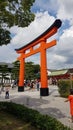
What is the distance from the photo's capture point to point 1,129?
893 centimetres

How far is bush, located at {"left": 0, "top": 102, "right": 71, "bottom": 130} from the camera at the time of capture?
7.88 meters

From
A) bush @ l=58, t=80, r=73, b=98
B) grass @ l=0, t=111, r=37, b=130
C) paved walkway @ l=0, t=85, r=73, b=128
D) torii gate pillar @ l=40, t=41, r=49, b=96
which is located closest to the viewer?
grass @ l=0, t=111, r=37, b=130

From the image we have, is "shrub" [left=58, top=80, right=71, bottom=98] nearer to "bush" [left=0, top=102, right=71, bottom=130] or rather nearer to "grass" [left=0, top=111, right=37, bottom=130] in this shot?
"bush" [left=0, top=102, right=71, bottom=130]

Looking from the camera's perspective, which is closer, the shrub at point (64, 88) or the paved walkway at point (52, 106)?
the paved walkway at point (52, 106)

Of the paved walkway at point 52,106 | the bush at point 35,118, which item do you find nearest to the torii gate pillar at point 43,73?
the paved walkway at point 52,106

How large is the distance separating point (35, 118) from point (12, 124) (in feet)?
3.52

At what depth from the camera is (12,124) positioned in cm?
974

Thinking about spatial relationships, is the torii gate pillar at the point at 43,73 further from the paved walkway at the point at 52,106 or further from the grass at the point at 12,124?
the grass at the point at 12,124

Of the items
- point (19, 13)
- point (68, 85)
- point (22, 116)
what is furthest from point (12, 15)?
point (68, 85)

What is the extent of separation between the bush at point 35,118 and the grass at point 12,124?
8.1 inches

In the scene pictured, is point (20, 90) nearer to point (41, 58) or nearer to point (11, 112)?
point (41, 58)

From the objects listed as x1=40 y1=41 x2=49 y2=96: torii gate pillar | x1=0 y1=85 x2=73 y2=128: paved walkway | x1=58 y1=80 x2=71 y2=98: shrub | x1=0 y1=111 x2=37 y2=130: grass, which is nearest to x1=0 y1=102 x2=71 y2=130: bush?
x1=0 y1=111 x2=37 y2=130: grass

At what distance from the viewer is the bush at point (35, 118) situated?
788 cm

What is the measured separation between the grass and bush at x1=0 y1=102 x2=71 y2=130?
0.67 feet
